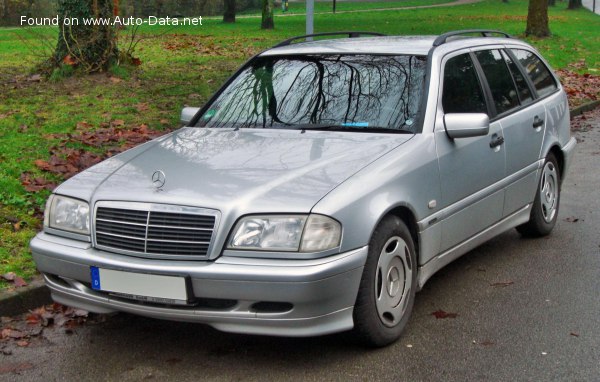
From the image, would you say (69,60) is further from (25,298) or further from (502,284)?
(502,284)

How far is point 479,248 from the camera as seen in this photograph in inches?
277

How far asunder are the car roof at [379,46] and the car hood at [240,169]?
2.83 ft

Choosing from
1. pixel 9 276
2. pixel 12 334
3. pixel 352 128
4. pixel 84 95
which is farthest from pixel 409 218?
pixel 84 95

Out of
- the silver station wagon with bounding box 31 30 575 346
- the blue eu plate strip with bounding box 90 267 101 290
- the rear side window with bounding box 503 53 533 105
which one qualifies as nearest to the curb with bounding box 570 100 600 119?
the rear side window with bounding box 503 53 533 105

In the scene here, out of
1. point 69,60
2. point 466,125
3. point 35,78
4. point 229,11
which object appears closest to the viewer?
point 466,125

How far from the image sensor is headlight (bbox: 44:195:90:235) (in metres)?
4.75

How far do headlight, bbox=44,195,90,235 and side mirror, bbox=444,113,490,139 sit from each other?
7.10 feet

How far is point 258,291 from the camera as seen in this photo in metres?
4.25

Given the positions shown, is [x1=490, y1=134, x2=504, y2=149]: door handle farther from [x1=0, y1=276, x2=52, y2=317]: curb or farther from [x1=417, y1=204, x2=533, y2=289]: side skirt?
[x1=0, y1=276, x2=52, y2=317]: curb

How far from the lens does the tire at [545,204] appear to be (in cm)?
697

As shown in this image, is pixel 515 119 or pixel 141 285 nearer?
pixel 141 285

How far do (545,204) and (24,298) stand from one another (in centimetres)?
395

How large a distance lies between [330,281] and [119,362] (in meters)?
1.26

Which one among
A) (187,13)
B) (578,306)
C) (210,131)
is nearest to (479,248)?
(578,306)
